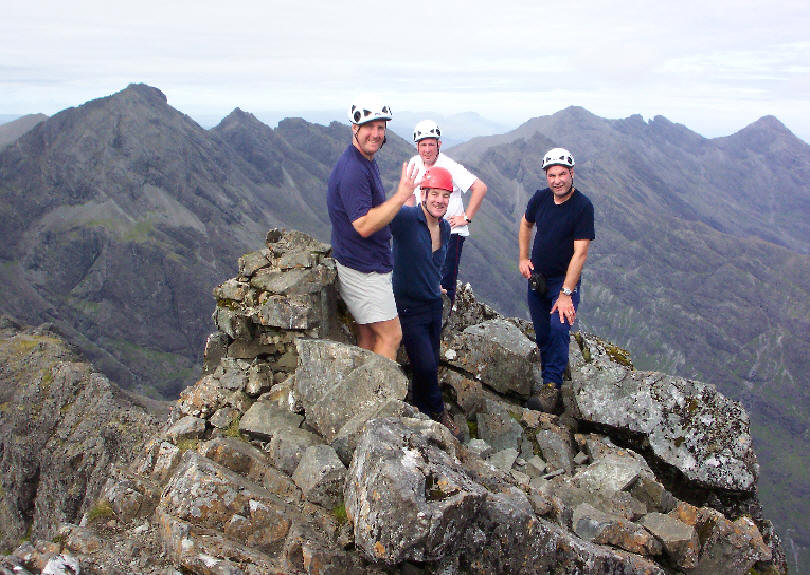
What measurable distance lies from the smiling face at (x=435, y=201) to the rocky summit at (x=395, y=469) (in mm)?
3166

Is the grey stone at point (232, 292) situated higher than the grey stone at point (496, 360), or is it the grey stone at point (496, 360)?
the grey stone at point (232, 292)

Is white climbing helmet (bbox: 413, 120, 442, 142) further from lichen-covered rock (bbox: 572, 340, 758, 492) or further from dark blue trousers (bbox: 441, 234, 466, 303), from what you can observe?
lichen-covered rock (bbox: 572, 340, 758, 492)

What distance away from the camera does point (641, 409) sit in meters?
14.2

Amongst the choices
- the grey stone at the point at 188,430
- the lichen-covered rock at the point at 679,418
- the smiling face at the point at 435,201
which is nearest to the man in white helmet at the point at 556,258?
the lichen-covered rock at the point at 679,418

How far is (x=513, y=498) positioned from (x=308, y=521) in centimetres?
310

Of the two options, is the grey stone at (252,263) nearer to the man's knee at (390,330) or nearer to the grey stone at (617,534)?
the man's knee at (390,330)

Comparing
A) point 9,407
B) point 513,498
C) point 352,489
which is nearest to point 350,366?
point 352,489

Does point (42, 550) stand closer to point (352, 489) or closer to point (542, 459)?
point (352, 489)

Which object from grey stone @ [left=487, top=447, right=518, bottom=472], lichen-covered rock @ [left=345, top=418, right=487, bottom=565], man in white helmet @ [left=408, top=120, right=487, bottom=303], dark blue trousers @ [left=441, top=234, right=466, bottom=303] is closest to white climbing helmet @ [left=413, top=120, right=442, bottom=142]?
man in white helmet @ [left=408, top=120, right=487, bottom=303]

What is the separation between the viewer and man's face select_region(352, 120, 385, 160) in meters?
10.9

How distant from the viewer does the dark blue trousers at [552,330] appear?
15.5 metres

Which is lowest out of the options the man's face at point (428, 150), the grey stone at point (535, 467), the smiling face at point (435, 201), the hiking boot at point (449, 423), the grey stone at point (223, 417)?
the grey stone at point (535, 467)

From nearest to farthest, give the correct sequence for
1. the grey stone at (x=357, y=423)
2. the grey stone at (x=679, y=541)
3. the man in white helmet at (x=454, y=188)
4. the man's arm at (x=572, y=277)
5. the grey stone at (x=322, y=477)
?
1. the grey stone at (x=322, y=477)
2. the grey stone at (x=357, y=423)
3. the grey stone at (x=679, y=541)
4. the man's arm at (x=572, y=277)
5. the man in white helmet at (x=454, y=188)

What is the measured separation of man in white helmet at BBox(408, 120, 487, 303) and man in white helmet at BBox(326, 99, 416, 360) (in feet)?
12.1
